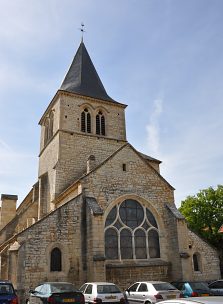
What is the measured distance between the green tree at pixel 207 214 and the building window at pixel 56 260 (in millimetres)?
Answer: 16664

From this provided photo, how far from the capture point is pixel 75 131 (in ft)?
81.0

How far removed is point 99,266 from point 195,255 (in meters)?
6.89

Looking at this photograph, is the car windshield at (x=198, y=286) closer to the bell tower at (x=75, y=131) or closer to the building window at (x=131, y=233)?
the building window at (x=131, y=233)

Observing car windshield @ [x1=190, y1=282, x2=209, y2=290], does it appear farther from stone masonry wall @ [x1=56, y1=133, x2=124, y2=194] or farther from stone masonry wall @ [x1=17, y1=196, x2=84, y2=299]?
stone masonry wall @ [x1=56, y1=133, x2=124, y2=194]

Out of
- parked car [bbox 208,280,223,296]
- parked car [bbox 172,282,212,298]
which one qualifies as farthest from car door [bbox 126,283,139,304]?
parked car [bbox 208,280,223,296]

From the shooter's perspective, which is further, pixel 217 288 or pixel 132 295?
pixel 217 288

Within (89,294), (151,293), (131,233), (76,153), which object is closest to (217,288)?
(151,293)

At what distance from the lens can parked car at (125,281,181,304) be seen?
10.5m

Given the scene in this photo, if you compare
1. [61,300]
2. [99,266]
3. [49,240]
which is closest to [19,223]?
[49,240]

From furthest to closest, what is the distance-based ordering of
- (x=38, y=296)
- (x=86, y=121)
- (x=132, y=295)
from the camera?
(x=86, y=121) < (x=132, y=295) < (x=38, y=296)

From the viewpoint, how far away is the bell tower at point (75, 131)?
23.2 metres

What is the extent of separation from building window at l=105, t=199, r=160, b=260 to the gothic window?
10.1m

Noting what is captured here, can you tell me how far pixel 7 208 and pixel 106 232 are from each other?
13054mm

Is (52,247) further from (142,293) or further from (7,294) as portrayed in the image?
(142,293)
